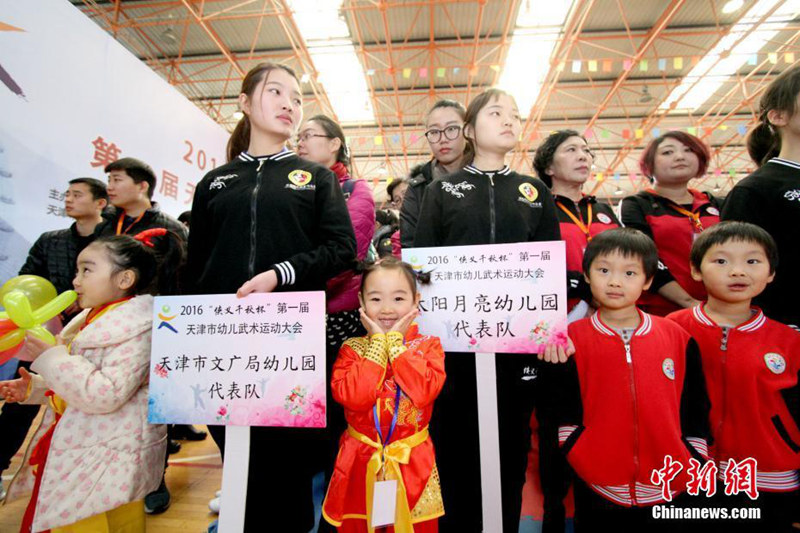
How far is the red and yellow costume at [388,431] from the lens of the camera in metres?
1.15

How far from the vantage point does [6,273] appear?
9.75 ft

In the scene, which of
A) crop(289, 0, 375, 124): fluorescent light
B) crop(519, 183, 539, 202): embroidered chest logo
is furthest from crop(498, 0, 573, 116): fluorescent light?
crop(519, 183, 539, 202): embroidered chest logo

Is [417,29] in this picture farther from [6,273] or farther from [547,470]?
[547,470]

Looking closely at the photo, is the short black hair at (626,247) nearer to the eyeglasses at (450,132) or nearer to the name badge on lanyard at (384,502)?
the eyeglasses at (450,132)

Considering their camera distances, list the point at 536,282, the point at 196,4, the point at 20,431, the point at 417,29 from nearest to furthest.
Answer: the point at 536,282
the point at 20,431
the point at 196,4
the point at 417,29

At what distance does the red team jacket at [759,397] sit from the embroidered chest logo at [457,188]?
3.39 ft

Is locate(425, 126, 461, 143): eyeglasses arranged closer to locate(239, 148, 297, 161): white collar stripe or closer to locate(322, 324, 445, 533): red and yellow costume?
locate(239, 148, 297, 161): white collar stripe

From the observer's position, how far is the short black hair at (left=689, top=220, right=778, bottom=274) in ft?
4.43

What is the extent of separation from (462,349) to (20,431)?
8.03 ft

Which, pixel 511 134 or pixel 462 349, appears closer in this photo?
pixel 462 349

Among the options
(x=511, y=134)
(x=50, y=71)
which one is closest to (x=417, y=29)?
(x=50, y=71)

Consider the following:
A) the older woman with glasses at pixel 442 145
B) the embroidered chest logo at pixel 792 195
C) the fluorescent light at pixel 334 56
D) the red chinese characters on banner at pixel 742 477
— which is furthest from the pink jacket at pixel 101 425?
the fluorescent light at pixel 334 56

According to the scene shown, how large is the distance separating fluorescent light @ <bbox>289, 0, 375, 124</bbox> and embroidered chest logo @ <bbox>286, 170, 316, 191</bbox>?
5454 mm

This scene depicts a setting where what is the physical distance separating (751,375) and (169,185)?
5339 mm
